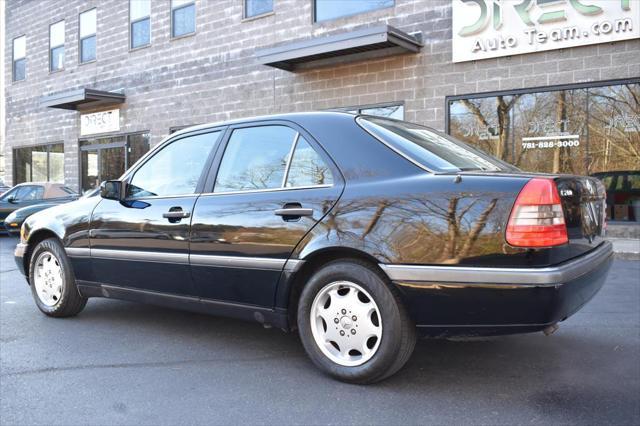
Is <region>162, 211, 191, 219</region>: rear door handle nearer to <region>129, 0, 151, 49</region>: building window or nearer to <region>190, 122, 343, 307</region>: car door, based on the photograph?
<region>190, 122, 343, 307</region>: car door

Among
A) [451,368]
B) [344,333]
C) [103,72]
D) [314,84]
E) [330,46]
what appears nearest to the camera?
[344,333]

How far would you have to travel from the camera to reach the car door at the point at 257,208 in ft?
11.2

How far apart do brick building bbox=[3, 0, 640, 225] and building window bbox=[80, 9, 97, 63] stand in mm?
56

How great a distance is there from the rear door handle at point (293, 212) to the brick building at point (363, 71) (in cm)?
833

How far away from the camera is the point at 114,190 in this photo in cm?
435

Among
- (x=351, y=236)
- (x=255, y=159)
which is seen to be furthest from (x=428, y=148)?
(x=255, y=159)

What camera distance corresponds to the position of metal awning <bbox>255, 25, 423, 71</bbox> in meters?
11.2

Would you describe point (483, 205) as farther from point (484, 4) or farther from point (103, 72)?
point (103, 72)

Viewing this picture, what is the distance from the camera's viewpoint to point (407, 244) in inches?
120

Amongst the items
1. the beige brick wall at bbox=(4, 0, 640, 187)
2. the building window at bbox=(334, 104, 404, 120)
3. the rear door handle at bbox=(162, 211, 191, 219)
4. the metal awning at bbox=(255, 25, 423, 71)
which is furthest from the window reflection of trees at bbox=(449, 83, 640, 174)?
the rear door handle at bbox=(162, 211, 191, 219)

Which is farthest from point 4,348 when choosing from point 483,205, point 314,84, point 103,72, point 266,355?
point 103,72

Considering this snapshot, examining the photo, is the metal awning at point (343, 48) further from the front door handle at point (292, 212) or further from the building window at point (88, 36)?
the building window at point (88, 36)

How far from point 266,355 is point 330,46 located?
9094 millimetres

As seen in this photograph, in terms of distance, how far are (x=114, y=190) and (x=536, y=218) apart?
302 cm
